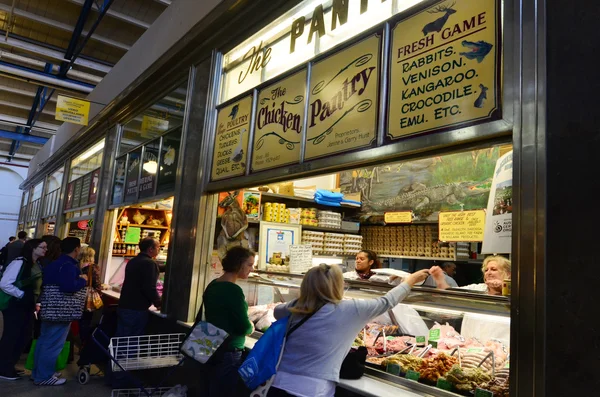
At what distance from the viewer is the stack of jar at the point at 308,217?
20.6 ft

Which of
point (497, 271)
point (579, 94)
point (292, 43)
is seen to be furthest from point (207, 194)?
point (579, 94)

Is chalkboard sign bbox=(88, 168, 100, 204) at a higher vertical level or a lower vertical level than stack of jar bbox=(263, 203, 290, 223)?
higher

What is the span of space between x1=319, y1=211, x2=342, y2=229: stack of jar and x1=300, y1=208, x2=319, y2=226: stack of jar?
0.12m

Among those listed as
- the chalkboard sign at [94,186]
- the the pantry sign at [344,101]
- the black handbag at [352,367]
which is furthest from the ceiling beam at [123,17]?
the black handbag at [352,367]

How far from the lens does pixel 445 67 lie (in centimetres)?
245

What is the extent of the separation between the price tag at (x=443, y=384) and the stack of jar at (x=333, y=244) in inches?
158

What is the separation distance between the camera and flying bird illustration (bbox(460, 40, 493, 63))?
2271 millimetres

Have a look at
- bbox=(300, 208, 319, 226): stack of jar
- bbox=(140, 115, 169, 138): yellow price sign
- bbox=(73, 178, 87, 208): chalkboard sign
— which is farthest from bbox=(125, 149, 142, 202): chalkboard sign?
bbox=(73, 178, 87, 208): chalkboard sign

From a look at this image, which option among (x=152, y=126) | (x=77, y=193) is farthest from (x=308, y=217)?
(x=77, y=193)

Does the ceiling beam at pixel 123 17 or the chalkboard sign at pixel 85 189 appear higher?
the ceiling beam at pixel 123 17

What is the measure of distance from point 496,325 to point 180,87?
15.2 ft

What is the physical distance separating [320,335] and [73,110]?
7.95m

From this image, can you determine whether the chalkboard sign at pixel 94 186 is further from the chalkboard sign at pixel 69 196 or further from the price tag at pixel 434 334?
the price tag at pixel 434 334

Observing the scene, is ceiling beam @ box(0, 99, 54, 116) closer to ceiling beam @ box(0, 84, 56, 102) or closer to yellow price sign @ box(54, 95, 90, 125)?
ceiling beam @ box(0, 84, 56, 102)
